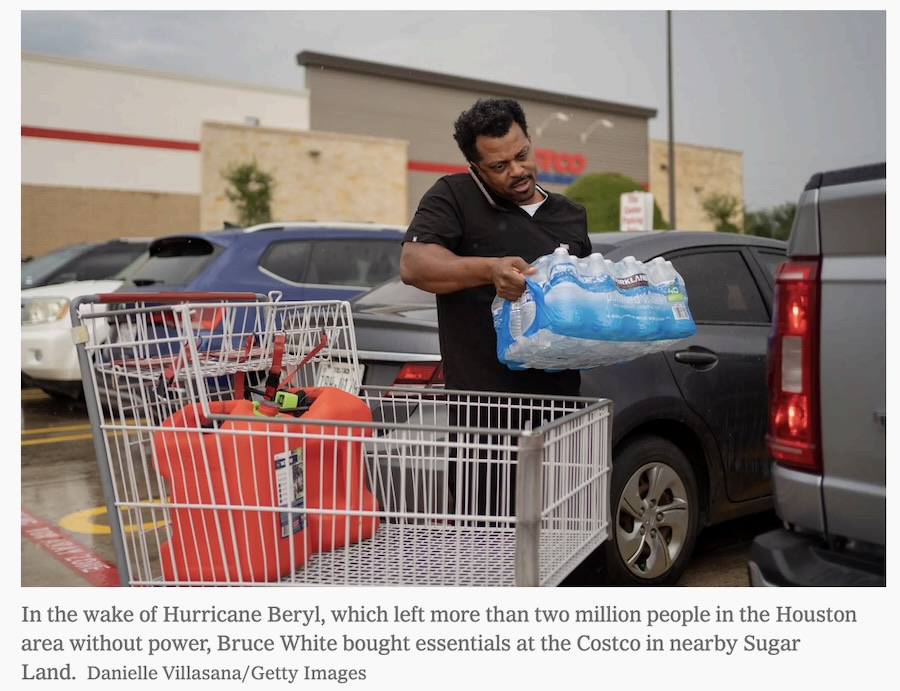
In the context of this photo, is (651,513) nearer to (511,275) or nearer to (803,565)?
(803,565)

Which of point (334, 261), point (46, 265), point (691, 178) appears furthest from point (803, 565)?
point (691, 178)

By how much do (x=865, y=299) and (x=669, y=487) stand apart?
1.91 m

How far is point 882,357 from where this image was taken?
2.19 metres

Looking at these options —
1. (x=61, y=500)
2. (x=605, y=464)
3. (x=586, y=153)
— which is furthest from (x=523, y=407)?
(x=586, y=153)

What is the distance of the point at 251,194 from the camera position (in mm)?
25891

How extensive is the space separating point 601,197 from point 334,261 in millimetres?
9985

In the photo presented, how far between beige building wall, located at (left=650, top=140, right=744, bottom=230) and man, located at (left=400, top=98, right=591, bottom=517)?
111ft

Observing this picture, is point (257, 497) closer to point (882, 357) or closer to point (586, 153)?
point (882, 357)

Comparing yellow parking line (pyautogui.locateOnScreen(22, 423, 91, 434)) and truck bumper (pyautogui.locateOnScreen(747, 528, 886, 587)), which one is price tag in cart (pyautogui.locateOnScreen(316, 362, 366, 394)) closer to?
truck bumper (pyautogui.locateOnScreen(747, 528, 886, 587))

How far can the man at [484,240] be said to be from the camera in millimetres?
2965

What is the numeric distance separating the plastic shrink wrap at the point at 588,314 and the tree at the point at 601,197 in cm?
→ 1340

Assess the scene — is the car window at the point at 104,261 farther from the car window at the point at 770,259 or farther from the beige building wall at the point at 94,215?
the beige building wall at the point at 94,215

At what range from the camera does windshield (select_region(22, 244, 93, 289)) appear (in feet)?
35.1
